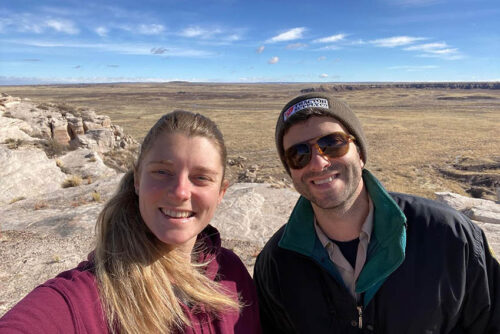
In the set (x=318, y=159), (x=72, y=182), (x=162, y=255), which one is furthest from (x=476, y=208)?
(x=72, y=182)

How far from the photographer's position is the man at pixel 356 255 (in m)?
1.85

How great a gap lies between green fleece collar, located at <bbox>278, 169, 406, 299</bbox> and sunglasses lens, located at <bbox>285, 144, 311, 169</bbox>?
28cm

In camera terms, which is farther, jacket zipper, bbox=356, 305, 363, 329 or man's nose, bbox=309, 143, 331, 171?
man's nose, bbox=309, 143, 331, 171

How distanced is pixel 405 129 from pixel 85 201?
28848 millimetres

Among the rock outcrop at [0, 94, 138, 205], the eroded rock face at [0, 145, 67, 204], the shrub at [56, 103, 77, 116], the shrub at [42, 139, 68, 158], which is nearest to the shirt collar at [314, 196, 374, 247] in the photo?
the rock outcrop at [0, 94, 138, 205]

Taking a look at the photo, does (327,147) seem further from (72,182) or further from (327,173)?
(72,182)

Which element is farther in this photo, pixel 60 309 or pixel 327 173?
pixel 327 173

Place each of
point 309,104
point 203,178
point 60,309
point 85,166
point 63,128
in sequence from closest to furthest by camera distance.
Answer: point 60,309 → point 203,178 → point 309,104 → point 85,166 → point 63,128

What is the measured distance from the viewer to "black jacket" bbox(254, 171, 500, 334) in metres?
1.84

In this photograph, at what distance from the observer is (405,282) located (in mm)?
1855

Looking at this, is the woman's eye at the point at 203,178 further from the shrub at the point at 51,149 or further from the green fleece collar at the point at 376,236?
the shrub at the point at 51,149

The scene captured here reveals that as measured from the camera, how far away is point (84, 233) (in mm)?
A: 6316

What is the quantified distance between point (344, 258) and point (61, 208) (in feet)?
26.1

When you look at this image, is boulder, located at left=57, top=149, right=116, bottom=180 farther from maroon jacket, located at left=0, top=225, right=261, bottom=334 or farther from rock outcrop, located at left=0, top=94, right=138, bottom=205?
maroon jacket, located at left=0, top=225, right=261, bottom=334
